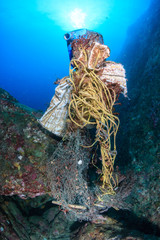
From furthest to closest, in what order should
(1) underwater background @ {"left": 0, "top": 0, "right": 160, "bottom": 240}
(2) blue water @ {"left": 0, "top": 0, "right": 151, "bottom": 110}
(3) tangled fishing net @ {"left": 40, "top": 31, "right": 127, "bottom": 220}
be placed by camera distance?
(2) blue water @ {"left": 0, "top": 0, "right": 151, "bottom": 110} → (1) underwater background @ {"left": 0, "top": 0, "right": 160, "bottom": 240} → (3) tangled fishing net @ {"left": 40, "top": 31, "right": 127, "bottom": 220}

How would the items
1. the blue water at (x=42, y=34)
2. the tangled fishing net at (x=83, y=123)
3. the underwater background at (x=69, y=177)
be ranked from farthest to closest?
1. the blue water at (x=42, y=34)
2. the underwater background at (x=69, y=177)
3. the tangled fishing net at (x=83, y=123)

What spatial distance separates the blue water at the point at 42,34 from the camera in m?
74.0

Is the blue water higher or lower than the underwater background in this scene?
higher

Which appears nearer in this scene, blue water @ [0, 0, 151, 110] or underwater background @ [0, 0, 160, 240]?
underwater background @ [0, 0, 160, 240]

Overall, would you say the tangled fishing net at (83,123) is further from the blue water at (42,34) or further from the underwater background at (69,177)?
the blue water at (42,34)

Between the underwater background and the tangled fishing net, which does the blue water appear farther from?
the tangled fishing net

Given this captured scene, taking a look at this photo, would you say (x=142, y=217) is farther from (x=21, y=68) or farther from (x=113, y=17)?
(x=21, y=68)

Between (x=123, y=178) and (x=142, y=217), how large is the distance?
1.18 meters

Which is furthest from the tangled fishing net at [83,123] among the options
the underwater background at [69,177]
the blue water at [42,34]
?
the blue water at [42,34]

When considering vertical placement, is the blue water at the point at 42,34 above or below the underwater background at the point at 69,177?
above

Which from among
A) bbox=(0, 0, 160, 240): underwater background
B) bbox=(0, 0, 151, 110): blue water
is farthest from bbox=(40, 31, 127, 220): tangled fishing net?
bbox=(0, 0, 151, 110): blue water

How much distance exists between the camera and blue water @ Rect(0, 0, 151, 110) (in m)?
74.0

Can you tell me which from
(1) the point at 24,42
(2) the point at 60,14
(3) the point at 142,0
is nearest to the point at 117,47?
(3) the point at 142,0

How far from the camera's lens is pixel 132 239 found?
282 centimetres
